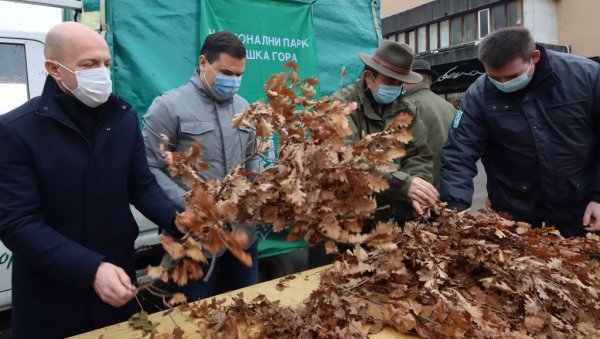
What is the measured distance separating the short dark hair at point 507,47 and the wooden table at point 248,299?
1.44 m

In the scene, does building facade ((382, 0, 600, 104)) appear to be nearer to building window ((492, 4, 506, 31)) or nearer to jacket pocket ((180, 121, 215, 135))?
building window ((492, 4, 506, 31))

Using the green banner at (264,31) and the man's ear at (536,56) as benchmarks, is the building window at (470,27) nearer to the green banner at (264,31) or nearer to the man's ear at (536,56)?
the green banner at (264,31)

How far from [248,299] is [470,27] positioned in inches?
720

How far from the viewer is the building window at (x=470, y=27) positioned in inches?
687

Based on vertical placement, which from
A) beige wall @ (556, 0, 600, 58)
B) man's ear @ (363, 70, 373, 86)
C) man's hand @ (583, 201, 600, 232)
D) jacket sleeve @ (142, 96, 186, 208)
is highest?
beige wall @ (556, 0, 600, 58)

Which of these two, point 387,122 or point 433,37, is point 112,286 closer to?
point 387,122

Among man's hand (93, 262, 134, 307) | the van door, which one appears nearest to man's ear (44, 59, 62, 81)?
man's hand (93, 262, 134, 307)

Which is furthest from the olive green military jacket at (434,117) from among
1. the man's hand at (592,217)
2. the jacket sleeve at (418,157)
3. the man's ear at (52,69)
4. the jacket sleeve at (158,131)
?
the man's ear at (52,69)

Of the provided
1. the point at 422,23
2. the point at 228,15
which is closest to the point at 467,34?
the point at 422,23

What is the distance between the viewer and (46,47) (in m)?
1.76

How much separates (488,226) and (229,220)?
1.16 metres

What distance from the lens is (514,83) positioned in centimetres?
244

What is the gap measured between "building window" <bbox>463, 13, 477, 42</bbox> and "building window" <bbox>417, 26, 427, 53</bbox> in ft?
6.19

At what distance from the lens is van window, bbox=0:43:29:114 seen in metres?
2.64
